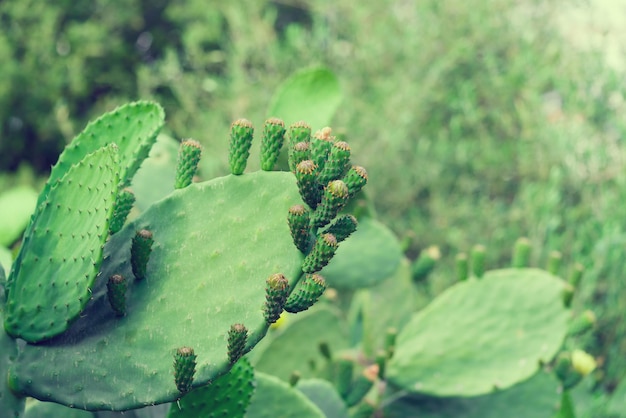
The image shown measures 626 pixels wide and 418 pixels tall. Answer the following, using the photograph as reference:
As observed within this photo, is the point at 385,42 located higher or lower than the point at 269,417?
higher

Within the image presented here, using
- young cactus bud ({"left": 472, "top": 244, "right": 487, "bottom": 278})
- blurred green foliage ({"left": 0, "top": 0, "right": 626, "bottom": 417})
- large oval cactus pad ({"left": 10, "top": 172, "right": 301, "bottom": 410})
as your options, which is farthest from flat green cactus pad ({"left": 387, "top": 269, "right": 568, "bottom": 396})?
blurred green foliage ({"left": 0, "top": 0, "right": 626, "bottom": 417})

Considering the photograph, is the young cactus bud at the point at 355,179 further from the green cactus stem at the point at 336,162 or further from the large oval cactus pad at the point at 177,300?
the large oval cactus pad at the point at 177,300

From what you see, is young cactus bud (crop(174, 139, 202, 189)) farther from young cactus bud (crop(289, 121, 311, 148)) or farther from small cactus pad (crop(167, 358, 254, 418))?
small cactus pad (crop(167, 358, 254, 418))

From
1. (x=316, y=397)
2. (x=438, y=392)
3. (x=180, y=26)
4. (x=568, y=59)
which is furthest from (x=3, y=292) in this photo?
(x=180, y=26)

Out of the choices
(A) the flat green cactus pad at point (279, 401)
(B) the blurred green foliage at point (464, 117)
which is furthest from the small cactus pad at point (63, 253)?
(B) the blurred green foliage at point (464, 117)

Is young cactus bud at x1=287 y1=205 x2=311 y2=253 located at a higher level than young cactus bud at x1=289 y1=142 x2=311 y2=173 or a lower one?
lower

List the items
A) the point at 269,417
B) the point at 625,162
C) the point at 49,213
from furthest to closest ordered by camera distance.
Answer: the point at 625,162
the point at 269,417
the point at 49,213

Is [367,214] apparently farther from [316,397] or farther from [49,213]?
[49,213]
